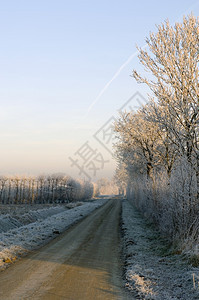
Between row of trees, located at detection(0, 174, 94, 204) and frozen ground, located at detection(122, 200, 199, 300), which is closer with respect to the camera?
frozen ground, located at detection(122, 200, 199, 300)

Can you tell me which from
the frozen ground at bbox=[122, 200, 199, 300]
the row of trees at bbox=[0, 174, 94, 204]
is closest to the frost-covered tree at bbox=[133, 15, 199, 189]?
the frozen ground at bbox=[122, 200, 199, 300]

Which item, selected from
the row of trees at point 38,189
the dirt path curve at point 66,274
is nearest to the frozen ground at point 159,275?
the dirt path curve at point 66,274

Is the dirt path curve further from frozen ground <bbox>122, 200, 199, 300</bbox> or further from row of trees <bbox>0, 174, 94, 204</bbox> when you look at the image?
row of trees <bbox>0, 174, 94, 204</bbox>

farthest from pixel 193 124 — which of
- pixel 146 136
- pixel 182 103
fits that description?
pixel 146 136

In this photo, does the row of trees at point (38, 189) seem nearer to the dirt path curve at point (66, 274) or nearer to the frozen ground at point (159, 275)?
the dirt path curve at point (66, 274)

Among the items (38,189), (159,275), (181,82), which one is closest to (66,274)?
(159,275)

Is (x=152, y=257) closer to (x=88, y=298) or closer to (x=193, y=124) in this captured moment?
(x=88, y=298)

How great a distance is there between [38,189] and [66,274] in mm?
69798

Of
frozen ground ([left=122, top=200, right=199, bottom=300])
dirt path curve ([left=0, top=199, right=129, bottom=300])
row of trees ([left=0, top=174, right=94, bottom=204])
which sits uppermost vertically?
row of trees ([left=0, top=174, right=94, bottom=204])

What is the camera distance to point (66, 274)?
8391 millimetres

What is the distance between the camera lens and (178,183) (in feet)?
39.5

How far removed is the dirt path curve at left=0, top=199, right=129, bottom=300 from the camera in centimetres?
667

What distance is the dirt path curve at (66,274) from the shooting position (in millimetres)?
6668

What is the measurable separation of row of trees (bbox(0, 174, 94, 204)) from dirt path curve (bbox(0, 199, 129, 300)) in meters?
56.0
